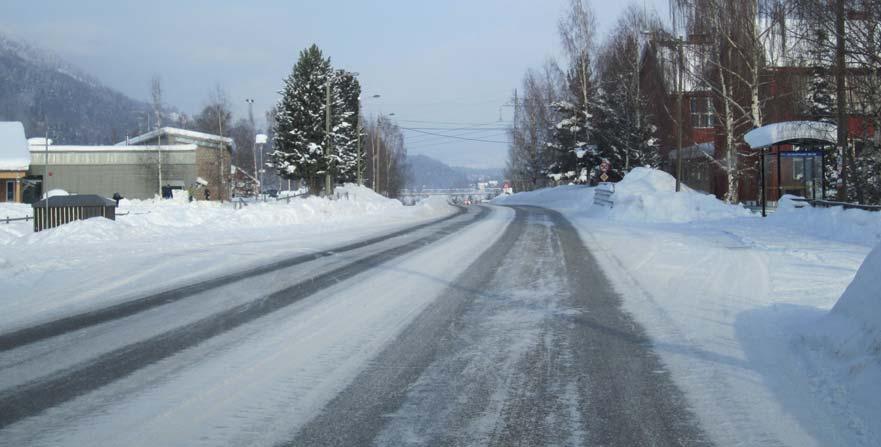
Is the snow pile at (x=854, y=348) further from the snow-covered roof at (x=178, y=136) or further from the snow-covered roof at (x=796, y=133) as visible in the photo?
the snow-covered roof at (x=178, y=136)

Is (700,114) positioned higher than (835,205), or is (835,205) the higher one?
(700,114)

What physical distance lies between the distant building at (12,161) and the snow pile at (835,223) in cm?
5617

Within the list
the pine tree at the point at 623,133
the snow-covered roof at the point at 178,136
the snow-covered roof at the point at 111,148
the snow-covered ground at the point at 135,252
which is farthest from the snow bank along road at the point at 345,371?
the snow-covered roof at the point at 178,136

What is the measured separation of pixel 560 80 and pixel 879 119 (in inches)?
1552

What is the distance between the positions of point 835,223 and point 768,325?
37.7 ft

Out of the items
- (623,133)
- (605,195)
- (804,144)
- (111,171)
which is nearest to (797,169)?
(804,144)

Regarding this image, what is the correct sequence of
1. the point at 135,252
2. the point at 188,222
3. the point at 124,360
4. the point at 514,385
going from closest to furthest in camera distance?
the point at 514,385
the point at 124,360
the point at 135,252
the point at 188,222

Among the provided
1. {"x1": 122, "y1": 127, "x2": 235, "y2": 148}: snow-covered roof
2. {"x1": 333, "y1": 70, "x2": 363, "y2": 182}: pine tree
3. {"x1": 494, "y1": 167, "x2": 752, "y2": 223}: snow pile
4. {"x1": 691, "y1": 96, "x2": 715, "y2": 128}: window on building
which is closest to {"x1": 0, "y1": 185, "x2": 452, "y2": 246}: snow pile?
{"x1": 494, "y1": 167, "x2": 752, "y2": 223}: snow pile

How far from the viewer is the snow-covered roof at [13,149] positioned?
5616 centimetres

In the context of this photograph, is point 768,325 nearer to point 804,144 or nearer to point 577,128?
point 804,144

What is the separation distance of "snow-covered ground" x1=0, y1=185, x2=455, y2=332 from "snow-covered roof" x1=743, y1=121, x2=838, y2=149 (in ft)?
42.2

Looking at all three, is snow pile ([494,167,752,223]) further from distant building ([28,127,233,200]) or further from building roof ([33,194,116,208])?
distant building ([28,127,233,200])

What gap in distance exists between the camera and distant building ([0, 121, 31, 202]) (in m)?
56.3

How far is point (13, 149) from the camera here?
5800cm
